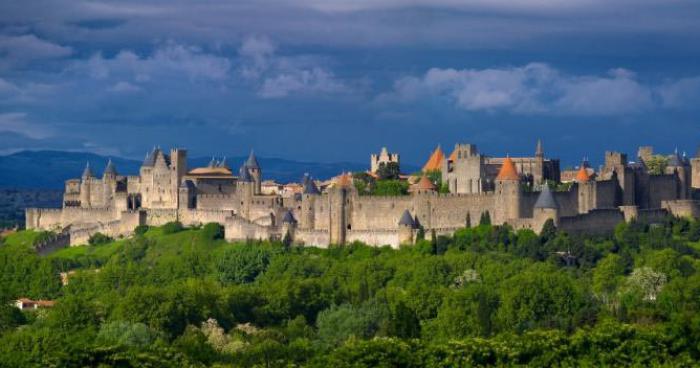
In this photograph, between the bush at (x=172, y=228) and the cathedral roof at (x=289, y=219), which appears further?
the bush at (x=172, y=228)

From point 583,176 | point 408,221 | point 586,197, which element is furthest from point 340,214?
point 583,176

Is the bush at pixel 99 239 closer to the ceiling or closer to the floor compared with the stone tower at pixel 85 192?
closer to the floor

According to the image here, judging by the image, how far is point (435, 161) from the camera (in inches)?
4031

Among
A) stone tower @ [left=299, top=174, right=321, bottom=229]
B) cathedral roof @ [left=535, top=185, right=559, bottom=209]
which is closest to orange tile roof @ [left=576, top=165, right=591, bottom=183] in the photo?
cathedral roof @ [left=535, top=185, right=559, bottom=209]

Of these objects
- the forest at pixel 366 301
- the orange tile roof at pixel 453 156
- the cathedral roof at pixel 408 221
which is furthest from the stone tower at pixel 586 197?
the orange tile roof at pixel 453 156

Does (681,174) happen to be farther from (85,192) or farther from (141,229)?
(85,192)

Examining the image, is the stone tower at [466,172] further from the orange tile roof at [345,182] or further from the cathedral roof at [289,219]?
the cathedral roof at [289,219]

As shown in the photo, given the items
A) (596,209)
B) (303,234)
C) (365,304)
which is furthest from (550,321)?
(303,234)

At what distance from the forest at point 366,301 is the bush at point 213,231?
0.13 meters

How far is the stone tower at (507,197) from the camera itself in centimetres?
8581

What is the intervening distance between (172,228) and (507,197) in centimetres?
2123

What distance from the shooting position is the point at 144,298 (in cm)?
7350

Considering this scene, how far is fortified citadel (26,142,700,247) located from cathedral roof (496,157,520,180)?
0.09m

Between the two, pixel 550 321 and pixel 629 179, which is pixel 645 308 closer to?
pixel 550 321
